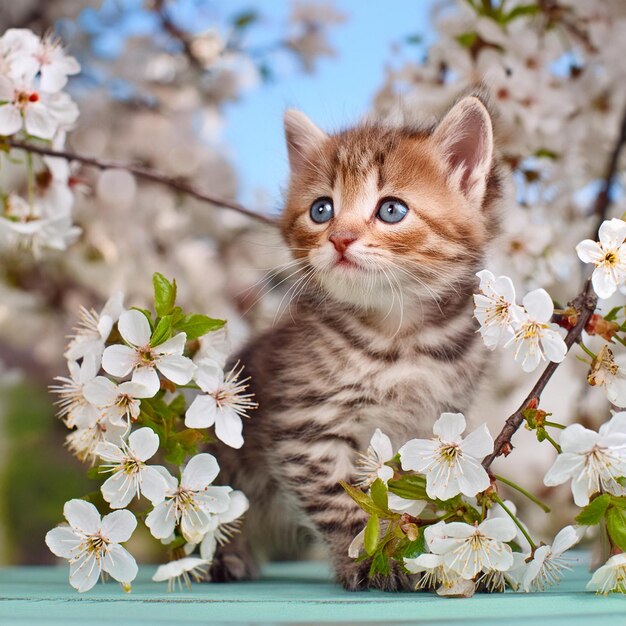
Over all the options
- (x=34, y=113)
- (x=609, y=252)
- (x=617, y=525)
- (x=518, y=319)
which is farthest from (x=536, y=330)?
(x=34, y=113)

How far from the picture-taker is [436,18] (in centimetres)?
208

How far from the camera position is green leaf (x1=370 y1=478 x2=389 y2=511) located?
3.44ft

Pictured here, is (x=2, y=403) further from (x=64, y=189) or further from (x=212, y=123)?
(x=64, y=189)

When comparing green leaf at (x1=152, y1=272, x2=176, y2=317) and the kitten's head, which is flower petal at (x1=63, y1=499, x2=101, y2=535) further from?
the kitten's head

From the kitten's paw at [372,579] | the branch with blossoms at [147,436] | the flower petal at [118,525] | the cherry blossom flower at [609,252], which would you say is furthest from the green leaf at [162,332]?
the cherry blossom flower at [609,252]

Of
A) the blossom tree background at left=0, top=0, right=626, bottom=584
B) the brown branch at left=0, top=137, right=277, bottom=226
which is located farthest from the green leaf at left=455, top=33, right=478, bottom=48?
the brown branch at left=0, top=137, right=277, bottom=226

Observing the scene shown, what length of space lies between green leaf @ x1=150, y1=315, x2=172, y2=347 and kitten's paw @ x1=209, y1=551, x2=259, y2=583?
21.5 inches

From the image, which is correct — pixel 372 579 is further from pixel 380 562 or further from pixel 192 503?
pixel 192 503

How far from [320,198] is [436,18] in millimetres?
902

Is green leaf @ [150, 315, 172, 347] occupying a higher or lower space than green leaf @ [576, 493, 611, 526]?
higher

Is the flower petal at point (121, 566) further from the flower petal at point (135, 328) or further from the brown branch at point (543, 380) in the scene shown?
the brown branch at point (543, 380)

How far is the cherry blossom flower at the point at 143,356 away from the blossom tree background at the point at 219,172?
433mm

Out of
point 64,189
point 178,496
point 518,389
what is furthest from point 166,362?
point 518,389

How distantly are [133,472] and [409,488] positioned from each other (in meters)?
0.36
